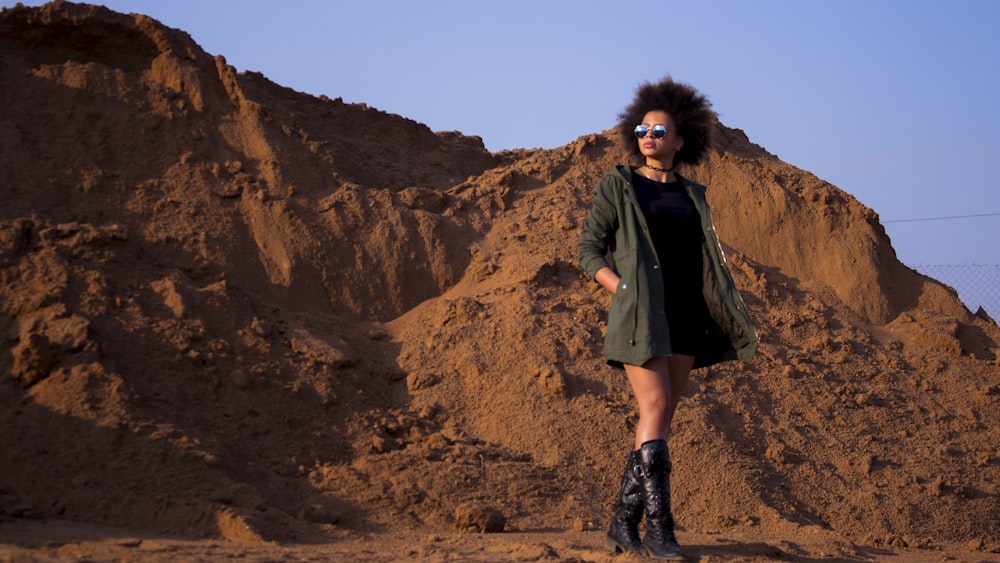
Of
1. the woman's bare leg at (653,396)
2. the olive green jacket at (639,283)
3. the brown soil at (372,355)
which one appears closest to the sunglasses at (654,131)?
the olive green jacket at (639,283)

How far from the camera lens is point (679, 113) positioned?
5023 mm

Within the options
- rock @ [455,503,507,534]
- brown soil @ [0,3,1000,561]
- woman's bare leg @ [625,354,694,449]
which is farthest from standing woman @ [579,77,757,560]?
rock @ [455,503,507,534]

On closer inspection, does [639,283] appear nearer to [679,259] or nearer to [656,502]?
[679,259]

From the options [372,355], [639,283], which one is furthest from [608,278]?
[372,355]

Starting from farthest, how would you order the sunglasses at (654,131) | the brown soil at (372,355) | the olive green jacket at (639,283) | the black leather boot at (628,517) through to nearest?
1. the brown soil at (372,355)
2. the sunglasses at (654,131)
3. the black leather boot at (628,517)
4. the olive green jacket at (639,283)

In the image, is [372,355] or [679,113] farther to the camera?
[372,355]

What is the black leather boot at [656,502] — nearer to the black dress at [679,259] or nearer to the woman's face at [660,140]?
the black dress at [679,259]

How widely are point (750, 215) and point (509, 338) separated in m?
3.23

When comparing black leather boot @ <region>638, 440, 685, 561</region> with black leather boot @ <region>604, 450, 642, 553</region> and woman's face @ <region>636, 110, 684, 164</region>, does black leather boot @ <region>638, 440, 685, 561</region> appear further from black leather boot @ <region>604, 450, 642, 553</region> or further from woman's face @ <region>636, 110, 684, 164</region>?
woman's face @ <region>636, 110, 684, 164</region>

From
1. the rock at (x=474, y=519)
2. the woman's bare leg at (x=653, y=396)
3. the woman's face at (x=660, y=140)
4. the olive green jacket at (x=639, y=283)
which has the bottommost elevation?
the rock at (x=474, y=519)

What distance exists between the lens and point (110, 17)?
793 cm

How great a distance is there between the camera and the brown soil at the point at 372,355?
528cm

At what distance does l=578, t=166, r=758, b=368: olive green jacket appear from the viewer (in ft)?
14.2

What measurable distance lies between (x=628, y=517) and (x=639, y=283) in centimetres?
100
